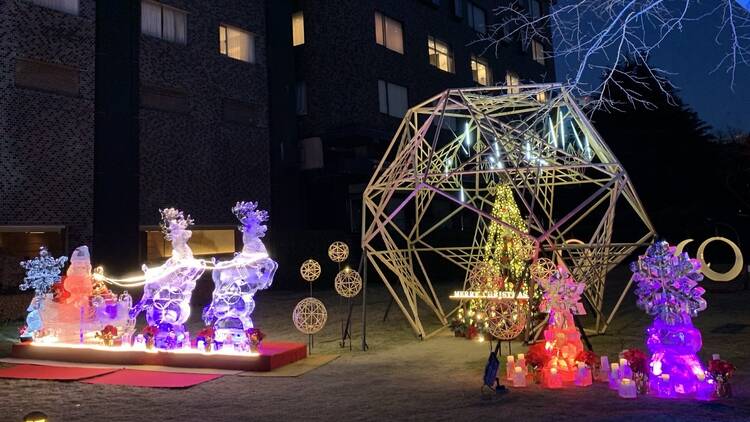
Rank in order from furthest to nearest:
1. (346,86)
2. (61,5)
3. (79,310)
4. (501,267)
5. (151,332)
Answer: (346,86) → (61,5) → (501,267) → (79,310) → (151,332)

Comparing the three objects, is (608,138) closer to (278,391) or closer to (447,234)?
(447,234)

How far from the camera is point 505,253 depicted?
13703mm

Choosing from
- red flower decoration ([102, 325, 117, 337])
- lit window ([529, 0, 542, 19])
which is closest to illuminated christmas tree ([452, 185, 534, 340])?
red flower decoration ([102, 325, 117, 337])

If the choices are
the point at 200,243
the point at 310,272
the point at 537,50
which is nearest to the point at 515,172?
the point at 310,272

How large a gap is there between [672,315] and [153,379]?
7767 millimetres

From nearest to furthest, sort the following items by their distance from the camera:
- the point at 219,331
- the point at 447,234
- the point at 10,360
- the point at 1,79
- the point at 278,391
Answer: the point at 278,391 → the point at 219,331 → the point at 10,360 → the point at 1,79 → the point at 447,234

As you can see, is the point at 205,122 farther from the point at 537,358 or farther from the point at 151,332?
the point at 537,358

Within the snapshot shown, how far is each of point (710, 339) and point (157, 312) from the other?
10.7 meters

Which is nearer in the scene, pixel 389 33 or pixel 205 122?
pixel 205 122

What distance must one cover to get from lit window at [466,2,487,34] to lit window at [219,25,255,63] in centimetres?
1549

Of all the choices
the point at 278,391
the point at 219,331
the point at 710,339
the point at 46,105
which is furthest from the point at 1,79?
the point at 710,339

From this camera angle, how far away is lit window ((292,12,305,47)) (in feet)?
96.7

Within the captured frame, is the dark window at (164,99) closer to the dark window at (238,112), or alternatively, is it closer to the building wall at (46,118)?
the dark window at (238,112)

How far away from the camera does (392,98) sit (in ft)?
100
